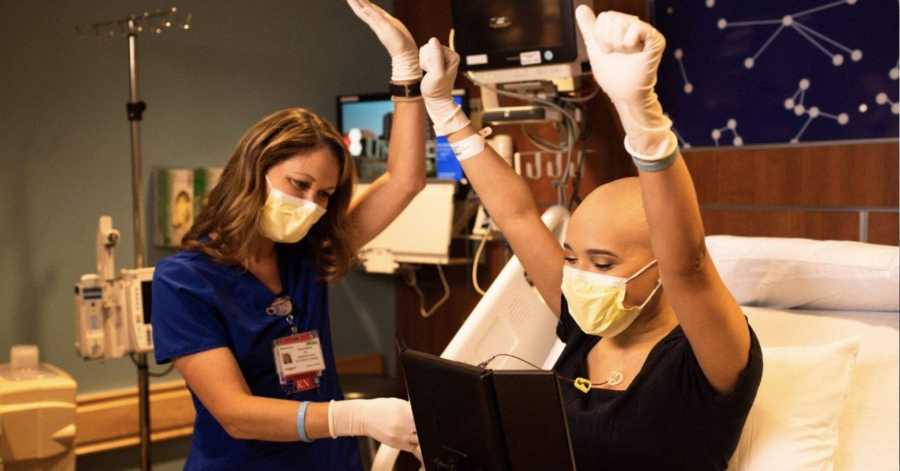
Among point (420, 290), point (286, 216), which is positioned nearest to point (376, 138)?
point (420, 290)

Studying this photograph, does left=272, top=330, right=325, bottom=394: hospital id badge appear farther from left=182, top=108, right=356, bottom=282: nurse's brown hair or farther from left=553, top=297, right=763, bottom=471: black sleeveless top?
left=553, top=297, right=763, bottom=471: black sleeveless top

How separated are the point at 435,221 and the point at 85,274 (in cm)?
127

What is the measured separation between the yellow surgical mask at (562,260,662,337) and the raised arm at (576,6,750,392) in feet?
0.57

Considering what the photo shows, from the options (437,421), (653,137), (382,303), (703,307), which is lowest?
(382,303)

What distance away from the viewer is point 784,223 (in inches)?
103

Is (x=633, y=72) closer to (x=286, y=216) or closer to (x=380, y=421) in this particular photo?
(x=380, y=421)

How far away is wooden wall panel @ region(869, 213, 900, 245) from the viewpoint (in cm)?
236

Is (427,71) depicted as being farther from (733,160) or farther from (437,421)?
(733,160)

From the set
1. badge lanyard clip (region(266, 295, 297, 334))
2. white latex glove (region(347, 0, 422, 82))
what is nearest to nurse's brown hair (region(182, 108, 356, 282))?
badge lanyard clip (region(266, 295, 297, 334))

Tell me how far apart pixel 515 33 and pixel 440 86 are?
947 millimetres

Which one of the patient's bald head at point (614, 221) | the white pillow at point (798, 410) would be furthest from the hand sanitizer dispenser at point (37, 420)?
the white pillow at point (798, 410)

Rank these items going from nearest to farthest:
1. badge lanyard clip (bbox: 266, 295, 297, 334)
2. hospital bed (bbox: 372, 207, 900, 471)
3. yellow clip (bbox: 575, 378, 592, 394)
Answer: yellow clip (bbox: 575, 378, 592, 394)
hospital bed (bbox: 372, 207, 900, 471)
badge lanyard clip (bbox: 266, 295, 297, 334)

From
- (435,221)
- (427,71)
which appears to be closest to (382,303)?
(435,221)

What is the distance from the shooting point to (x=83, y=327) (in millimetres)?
2904
